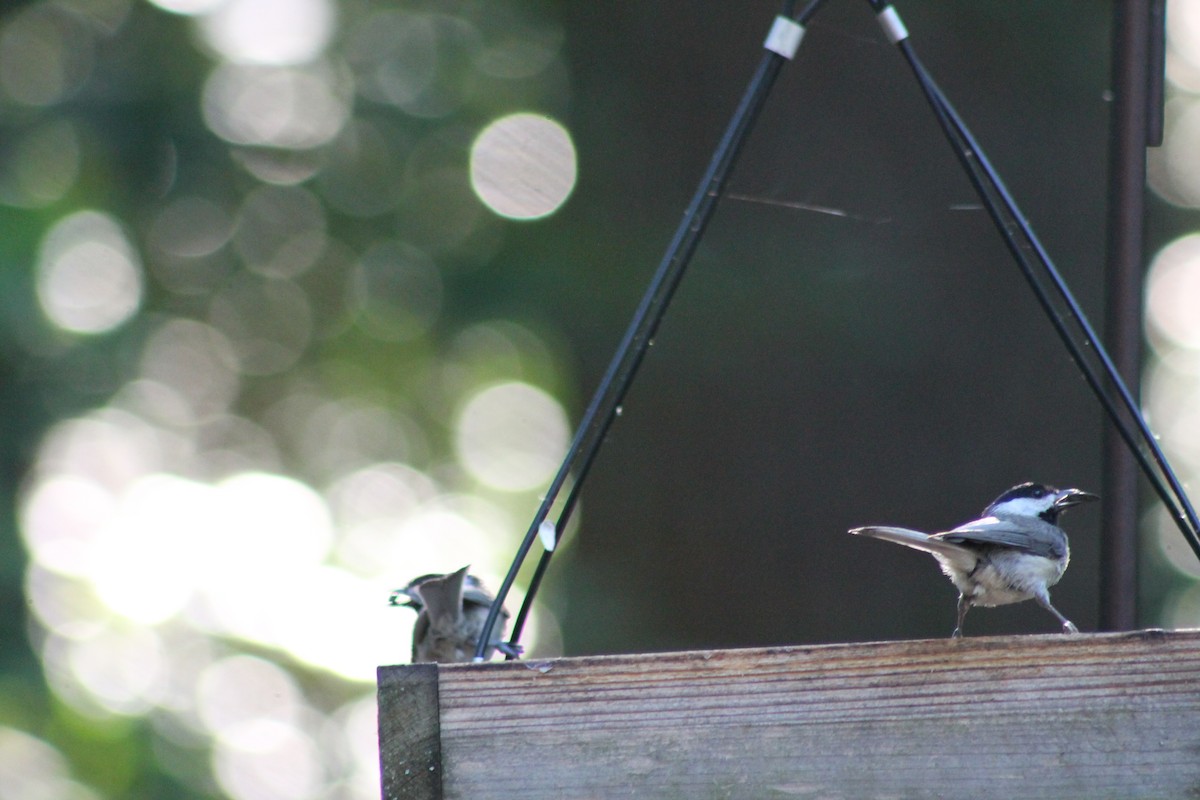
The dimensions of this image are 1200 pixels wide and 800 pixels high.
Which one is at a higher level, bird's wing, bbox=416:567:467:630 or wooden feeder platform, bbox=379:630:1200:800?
bird's wing, bbox=416:567:467:630

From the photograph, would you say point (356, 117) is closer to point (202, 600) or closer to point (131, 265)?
point (131, 265)

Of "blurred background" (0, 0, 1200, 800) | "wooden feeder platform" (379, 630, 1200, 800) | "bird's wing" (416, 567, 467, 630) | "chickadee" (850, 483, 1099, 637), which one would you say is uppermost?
"blurred background" (0, 0, 1200, 800)

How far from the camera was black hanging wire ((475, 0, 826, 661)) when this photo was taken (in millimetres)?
2154

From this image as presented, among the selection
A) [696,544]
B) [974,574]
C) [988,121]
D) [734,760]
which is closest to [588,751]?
[734,760]

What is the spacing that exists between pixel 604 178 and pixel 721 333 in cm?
82

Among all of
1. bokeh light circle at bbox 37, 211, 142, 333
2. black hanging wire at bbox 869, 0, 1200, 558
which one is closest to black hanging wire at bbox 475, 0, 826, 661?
black hanging wire at bbox 869, 0, 1200, 558

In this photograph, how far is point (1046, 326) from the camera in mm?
3691

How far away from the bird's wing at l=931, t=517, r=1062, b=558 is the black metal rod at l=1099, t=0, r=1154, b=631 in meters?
0.17

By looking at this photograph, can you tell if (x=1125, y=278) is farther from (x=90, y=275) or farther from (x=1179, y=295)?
(x=1179, y=295)

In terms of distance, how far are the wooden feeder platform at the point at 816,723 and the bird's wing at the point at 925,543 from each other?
0.32m

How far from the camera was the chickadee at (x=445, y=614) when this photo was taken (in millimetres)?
3238

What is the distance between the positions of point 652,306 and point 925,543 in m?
0.67

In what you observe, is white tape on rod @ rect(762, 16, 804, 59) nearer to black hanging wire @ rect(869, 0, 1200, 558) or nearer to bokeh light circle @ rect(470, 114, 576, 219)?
black hanging wire @ rect(869, 0, 1200, 558)

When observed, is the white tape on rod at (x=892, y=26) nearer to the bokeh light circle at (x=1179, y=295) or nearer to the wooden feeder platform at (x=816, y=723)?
the wooden feeder platform at (x=816, y=723)
